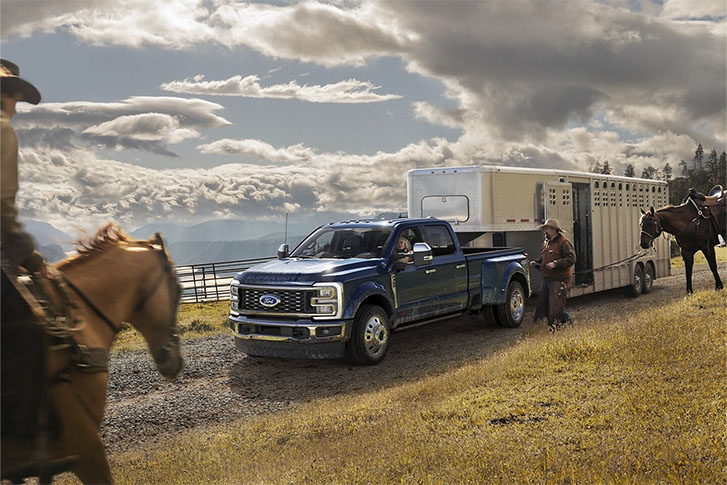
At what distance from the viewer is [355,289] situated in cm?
1005

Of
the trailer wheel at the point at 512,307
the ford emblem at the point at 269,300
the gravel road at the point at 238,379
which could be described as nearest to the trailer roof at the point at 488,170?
the trailer wheel at the point at 512,307

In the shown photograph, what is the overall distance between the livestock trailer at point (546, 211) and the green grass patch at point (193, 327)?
536 cm

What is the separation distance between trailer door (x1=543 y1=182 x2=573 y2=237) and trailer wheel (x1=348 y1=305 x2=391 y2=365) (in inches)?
274

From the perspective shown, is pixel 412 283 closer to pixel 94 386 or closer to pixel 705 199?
pixel 94 386

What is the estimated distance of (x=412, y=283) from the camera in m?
11.2

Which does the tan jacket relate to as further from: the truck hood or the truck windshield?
the truck hood

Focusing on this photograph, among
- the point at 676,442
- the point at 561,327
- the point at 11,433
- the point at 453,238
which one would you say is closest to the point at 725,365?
the point at 676,442

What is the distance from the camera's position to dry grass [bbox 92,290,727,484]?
5059mm

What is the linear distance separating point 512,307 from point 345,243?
4098 mm

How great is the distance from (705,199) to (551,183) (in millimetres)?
3770

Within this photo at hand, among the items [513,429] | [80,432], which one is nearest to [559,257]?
[513,429]

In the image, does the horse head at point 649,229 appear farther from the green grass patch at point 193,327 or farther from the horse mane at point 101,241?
the horse mane at point 101,241

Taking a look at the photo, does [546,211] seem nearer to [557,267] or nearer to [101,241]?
[557,267]

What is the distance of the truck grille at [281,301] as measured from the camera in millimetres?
9898
